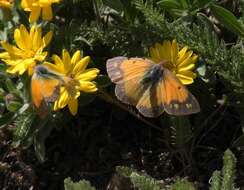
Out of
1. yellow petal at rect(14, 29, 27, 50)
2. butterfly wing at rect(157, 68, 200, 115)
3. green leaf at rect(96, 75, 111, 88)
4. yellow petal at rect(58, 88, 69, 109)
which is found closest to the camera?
butterfly wing at rect(157, 68, 200, 115)

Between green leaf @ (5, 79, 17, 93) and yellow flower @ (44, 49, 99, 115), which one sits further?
green leaf @ (5, 79, 17, 93)

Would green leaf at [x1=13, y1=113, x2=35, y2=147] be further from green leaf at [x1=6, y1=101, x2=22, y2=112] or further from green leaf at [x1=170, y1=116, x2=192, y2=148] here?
green leaf at [x1=170, y1=116, x2=192, y2=148]

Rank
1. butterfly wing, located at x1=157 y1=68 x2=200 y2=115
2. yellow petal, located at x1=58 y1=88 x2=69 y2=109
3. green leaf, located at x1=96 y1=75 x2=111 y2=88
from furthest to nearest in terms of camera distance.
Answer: green leaf, located at x1=96 y1=75 x2=111 y2=88 < yellow petal, located at x1=58 y1=88 x2=69 y2=109 < butterfly wing, located at x1=157 y1=68 x2=200 y2=115

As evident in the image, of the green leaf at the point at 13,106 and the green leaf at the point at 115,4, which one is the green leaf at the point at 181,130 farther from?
the green leaf at the point at 13,106

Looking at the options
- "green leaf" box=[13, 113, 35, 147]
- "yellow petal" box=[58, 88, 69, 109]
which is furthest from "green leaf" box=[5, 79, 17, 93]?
"yellow petal" box=[58, 88, 69, 109]

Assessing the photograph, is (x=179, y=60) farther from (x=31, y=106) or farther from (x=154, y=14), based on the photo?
(x=31, y=106)

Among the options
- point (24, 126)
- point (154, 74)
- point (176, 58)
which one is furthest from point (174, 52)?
point (24, 126)
